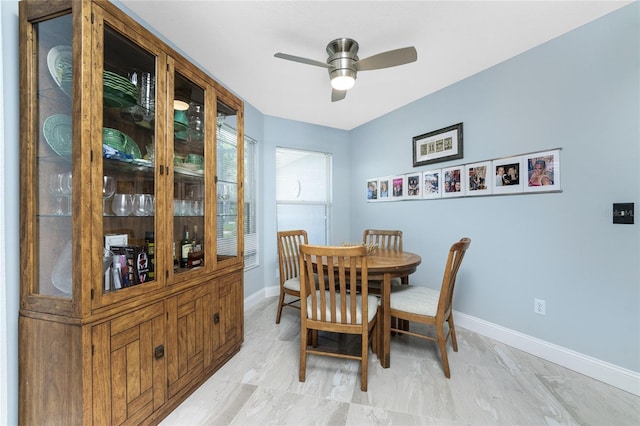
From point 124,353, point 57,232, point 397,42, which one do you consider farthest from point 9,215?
point 397,42

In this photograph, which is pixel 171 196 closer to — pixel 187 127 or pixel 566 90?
pixel 187 127

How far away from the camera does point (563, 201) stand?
2.01 m

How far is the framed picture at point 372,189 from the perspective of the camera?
3764 mm

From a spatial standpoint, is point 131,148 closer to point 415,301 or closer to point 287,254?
point 287,254

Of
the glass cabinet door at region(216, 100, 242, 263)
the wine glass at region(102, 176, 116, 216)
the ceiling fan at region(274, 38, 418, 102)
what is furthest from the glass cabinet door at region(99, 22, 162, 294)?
the ceiling fan at region(274, 38, 418, 102)

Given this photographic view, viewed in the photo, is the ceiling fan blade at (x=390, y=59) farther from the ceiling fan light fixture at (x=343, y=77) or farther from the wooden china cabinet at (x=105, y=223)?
the wooden china cabinet at (x=105, y=223)

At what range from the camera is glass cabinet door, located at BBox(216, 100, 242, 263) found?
6.75 feet

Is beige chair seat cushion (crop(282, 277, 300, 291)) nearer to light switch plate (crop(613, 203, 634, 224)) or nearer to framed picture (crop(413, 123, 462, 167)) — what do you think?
framed picture (crop(413, 123, 462, 167))

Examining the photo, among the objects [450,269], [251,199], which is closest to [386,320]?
[450,269]

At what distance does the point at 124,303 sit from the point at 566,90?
3.25m

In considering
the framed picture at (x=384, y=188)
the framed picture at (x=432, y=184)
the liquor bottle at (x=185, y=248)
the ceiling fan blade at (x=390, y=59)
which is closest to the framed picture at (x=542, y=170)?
the framed picture at (x=432, y=184)

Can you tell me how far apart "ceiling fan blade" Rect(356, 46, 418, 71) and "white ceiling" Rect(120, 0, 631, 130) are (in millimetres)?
223

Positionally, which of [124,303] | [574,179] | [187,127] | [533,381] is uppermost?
[187,127]

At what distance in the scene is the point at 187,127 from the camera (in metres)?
1.79
